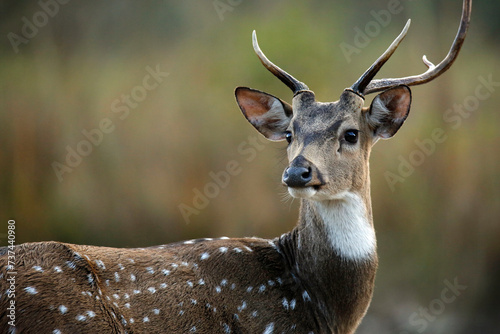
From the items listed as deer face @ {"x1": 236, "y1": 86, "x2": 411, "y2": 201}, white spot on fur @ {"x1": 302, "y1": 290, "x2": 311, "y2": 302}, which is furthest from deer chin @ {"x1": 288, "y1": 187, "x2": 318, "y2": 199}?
white spot on fur @ {"x1": 302, "y1": 290, "x2": 311, "y2": 302}

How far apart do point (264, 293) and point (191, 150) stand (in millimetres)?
4703

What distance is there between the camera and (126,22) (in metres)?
9.64

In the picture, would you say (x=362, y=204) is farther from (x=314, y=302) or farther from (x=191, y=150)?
(x=191, y=150)

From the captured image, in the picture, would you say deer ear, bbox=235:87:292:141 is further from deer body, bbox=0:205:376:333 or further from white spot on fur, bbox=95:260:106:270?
white spot on fur, bbox=95:260:106:270

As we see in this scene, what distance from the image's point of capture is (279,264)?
5.26m

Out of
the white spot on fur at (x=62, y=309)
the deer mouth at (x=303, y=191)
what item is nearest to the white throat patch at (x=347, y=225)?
the deer mouth at (x=303, y=191)

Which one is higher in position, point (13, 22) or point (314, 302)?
point (13, 22)

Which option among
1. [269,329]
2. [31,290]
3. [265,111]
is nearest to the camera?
[31,290]

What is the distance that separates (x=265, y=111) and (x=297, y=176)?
1250 mm

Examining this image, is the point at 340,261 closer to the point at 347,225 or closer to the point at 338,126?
the point at 347,225

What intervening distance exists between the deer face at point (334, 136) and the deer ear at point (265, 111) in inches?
0.5

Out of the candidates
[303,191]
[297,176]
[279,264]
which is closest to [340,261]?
[279,264]

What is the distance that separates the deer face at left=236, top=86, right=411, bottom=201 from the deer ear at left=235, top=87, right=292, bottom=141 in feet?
0.04

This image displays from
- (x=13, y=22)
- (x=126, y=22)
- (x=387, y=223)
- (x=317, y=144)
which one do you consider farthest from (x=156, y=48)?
(x=317, y=144)
